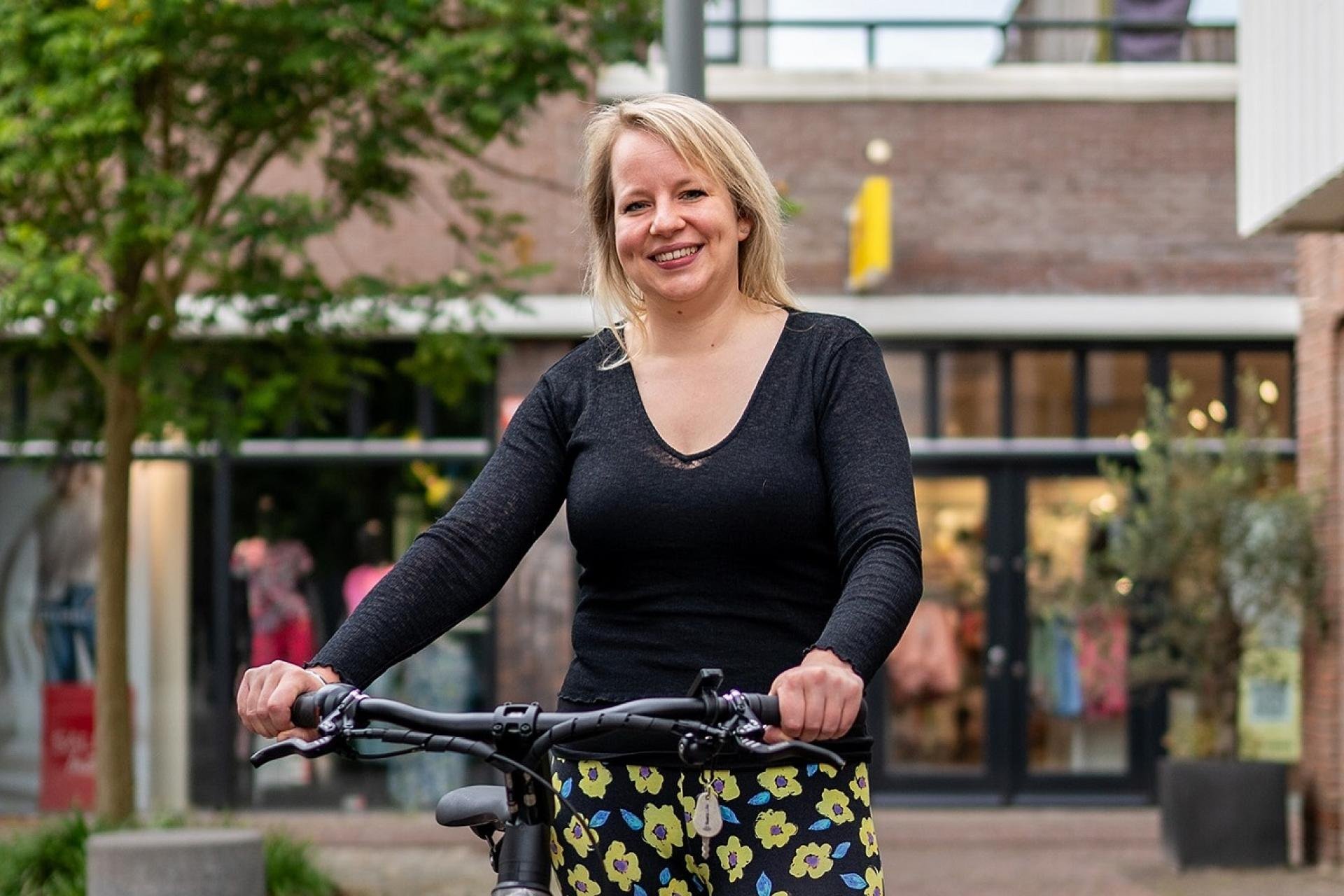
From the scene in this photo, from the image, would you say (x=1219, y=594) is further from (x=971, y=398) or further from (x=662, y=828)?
(x=662, y=828)

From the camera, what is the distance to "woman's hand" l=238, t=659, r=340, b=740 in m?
2.22

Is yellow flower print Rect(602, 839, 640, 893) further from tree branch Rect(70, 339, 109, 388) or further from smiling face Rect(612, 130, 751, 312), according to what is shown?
tree branch Rect(70, 339, 109, 388)

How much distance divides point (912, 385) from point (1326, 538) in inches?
149

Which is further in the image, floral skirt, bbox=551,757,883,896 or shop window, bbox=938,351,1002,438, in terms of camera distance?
shop window, bbox=938,351,1002,438

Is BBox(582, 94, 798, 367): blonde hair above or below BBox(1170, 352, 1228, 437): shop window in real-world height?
below

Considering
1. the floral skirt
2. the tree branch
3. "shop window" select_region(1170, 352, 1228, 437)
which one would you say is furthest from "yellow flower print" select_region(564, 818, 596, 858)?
"shop window" select_region(1170, 352, 1228, 437)

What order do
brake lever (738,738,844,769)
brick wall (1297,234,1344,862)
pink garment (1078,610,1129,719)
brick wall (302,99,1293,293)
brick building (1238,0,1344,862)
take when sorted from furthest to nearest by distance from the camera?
brick wall (302,99,1293,293) < pink garment (1078,610,1129,719) < brick wall (1297,234,1344,862) < brick building (1238,0,1344,862) < brake lever (738,738,844,769)

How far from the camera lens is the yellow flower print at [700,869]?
8.05 feet

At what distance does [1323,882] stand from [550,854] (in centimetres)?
889

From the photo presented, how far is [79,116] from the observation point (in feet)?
25.0

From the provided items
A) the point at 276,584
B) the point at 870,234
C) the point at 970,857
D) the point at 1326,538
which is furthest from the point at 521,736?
the point at 276,584

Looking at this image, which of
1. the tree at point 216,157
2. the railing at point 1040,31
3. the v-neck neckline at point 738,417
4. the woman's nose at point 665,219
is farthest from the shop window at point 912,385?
the woman's nose at point 665,219

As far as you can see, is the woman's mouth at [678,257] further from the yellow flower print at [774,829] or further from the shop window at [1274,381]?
the shop window at [1274,381]

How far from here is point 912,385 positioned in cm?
1358
